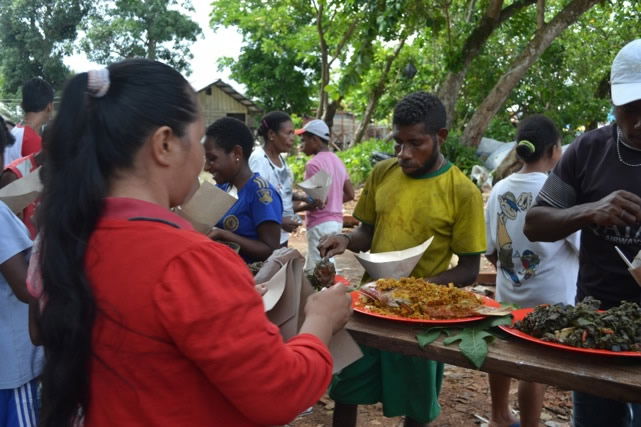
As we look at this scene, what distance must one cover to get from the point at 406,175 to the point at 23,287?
71.9 inches

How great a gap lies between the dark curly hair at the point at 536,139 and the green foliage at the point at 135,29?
1394 inches

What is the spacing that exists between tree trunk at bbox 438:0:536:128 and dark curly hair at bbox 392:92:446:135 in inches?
358

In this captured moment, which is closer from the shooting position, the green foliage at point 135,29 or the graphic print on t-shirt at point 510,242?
the graphic print on t-shirt at point 510,242

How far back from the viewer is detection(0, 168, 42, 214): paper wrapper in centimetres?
290

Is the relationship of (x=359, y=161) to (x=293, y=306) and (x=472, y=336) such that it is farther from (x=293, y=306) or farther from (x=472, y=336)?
(x=293, y=306)

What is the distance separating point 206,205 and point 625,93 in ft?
5.63

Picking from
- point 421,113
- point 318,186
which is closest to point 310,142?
point 318,186

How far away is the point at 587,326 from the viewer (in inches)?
74.5

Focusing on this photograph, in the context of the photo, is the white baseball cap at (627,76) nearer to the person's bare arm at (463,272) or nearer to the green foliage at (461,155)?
the person's bare arm at (463,272)

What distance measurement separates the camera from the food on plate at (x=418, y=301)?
219 cm

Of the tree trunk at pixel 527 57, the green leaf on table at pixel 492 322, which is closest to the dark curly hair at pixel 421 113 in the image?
the green leaf on table at pixel 492 322

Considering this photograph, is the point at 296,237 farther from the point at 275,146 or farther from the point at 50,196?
the point at 50,196

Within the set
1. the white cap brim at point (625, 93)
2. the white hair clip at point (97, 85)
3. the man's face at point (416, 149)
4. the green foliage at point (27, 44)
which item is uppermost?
the green foliage at point (27, 44)

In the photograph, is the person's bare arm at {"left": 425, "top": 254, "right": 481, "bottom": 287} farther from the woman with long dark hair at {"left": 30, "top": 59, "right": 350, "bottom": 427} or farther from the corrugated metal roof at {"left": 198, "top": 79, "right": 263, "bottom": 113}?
the corrugated metal roof at {"left": 198, "top": 79, "right": 263, "bottom": 113}
